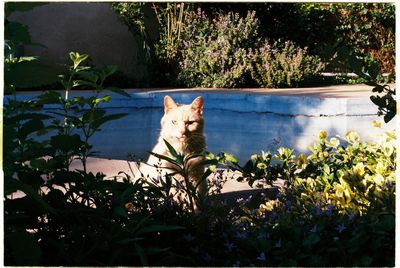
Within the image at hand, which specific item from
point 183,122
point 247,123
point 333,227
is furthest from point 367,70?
point 247,123

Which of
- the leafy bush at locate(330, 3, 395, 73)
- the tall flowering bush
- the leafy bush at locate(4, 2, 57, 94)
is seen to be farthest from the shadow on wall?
the leafy bush at locate(330, 3, 395, 73)

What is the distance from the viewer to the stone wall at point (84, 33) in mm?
11508

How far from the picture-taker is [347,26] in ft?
42.1

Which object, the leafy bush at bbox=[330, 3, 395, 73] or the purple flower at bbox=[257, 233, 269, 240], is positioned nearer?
the purple flower at bbox=[257, 233, 269, 240]

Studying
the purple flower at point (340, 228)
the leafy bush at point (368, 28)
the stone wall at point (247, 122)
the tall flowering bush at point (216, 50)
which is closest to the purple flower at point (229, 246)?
the purple flower at point (340, 228)

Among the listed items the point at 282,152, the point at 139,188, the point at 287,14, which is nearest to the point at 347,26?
the point at 287,14

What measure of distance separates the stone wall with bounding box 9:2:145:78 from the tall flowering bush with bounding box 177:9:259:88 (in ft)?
4.00

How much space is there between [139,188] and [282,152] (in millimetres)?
1125

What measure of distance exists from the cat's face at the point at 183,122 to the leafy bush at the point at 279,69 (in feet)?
20.3

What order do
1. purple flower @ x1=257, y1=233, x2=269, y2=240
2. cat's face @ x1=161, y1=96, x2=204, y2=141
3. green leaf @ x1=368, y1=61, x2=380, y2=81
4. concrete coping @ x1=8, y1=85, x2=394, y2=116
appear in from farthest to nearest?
concrete coping @ x1=8, y1=85, x2=394, y2=116 → cat's face @ x1=161, y1=96, x2=204, y2=141 → green leaf @ x1=368, y1=61, x2=380, y2=81 → purple flower @ x1=257, y1=233, x2=269, y2=240

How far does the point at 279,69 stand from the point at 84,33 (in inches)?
146

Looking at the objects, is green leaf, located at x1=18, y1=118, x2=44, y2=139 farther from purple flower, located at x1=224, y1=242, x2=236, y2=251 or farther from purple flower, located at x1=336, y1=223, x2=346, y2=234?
purple flower, located at x1=336, y1=223, x2=346, y2=234

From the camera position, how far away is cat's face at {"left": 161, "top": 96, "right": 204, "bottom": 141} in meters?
3.83

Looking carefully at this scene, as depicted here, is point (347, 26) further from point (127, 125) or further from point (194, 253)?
point (194, 253)
